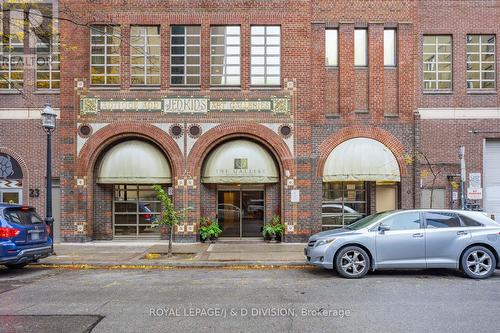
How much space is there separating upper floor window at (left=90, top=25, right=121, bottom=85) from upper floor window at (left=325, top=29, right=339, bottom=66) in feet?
27.0

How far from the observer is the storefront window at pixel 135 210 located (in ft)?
51.0

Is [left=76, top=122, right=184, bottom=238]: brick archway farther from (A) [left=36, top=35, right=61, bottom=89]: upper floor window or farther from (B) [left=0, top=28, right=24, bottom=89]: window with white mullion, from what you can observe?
(B) [left=0, top=28, right=24, bottom=89]: window with white mullion

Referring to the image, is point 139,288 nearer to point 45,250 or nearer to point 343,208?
point 45,250

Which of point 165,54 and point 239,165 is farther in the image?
point 165,54

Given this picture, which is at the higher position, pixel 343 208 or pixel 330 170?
pixel 330 170

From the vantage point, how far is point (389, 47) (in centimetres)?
1579

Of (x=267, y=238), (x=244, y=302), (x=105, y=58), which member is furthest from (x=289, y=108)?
(x=244, y=302)

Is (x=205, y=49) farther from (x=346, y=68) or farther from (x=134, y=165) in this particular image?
(x=346, y=68)

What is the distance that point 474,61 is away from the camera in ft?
52.7

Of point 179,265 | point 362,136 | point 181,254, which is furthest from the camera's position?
point 362,136

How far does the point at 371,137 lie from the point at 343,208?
9.88 ft

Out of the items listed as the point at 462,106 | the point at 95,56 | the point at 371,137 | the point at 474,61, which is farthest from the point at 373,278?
the point at 95,56

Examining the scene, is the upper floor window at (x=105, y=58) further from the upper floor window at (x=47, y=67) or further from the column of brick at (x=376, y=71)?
the column of brick at (x=376, y=71)

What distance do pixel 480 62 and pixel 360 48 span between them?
→ 16.5ft
